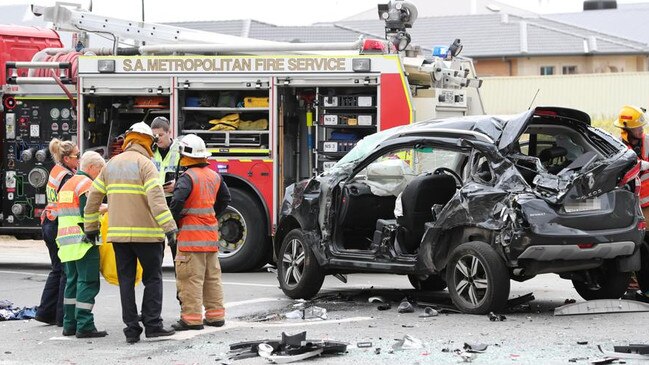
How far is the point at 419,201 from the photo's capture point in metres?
12.1

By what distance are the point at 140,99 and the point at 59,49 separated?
183 cm

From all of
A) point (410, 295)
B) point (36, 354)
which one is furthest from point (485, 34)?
point (36, 354)

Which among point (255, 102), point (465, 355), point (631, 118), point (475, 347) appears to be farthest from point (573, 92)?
point (465, 355)

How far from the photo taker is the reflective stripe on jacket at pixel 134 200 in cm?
1020

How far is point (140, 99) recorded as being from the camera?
16984mm

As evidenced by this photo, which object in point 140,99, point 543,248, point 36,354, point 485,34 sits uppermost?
point 485,34

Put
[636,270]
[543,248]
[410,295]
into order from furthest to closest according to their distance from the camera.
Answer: [410,295]
[636,270]
[543,248]

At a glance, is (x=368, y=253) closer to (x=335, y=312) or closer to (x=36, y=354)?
(x=335, y=312)

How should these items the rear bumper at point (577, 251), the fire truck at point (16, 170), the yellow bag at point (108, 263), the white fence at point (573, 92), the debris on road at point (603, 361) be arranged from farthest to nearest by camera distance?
the white fence at point (573, 92) → the fire truck at point (16, 170) → the rear bumper at point (577, 251) → the yellow bag at point (108, 263) → the debris on road at point (603, 361)

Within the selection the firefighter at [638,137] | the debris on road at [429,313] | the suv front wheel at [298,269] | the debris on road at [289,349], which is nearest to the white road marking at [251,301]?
the suv front wheel at [298,269]

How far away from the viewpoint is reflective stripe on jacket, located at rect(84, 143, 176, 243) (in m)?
10.2

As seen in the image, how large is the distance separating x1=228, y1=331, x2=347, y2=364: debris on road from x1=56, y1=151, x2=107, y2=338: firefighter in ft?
5.47

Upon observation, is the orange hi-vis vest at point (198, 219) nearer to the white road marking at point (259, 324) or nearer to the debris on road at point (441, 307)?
the white road marking at point (259, 324)

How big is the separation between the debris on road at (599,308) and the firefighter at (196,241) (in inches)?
115
